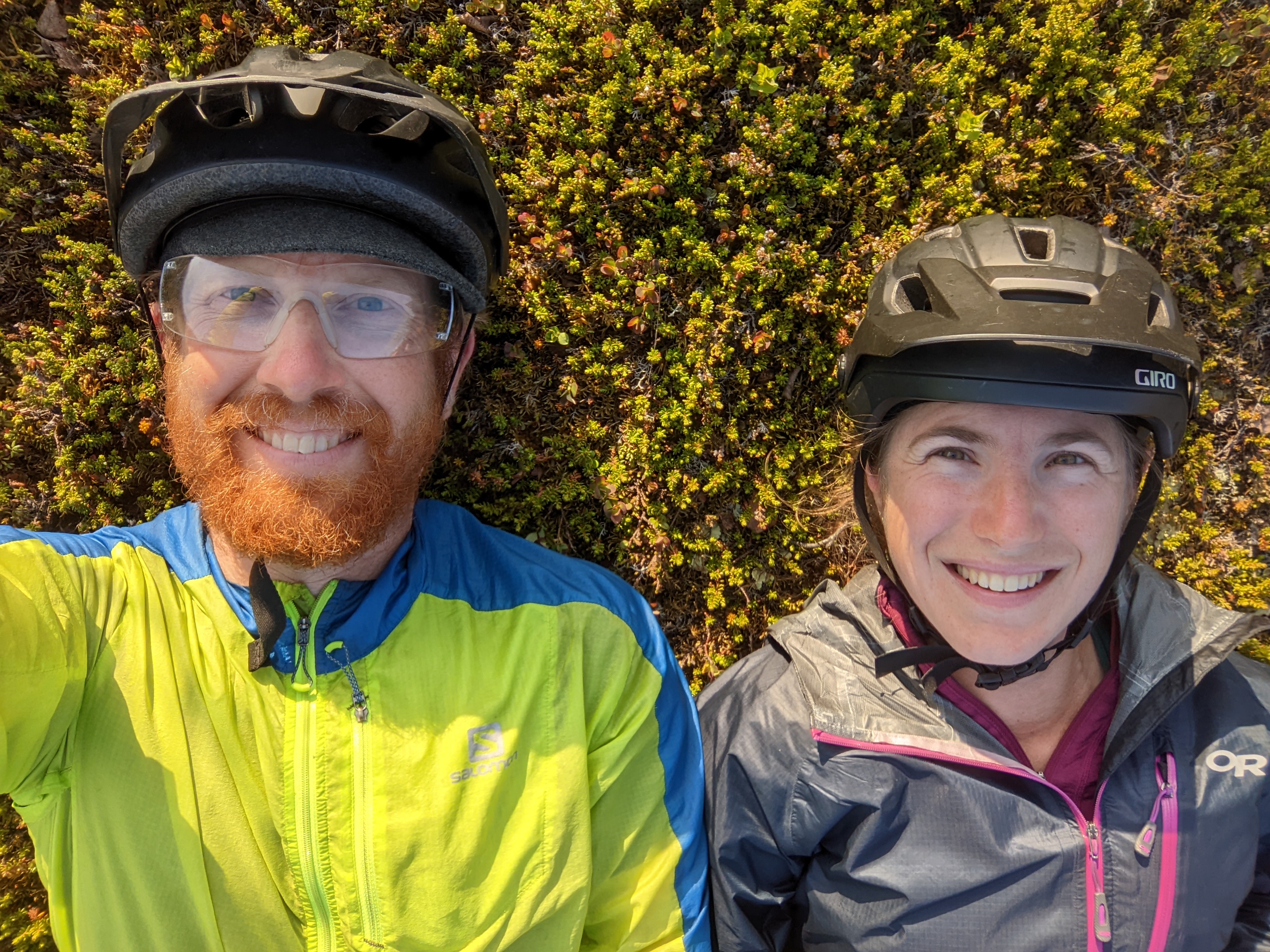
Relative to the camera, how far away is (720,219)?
356 centimetres

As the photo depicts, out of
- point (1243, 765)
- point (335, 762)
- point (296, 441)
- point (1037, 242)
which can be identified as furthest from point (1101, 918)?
point (296, 441)

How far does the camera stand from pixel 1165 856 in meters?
2.48

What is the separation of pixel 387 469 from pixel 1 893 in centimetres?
A: 340

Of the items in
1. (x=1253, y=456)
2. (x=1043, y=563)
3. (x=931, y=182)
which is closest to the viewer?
(x=1043, y=563)

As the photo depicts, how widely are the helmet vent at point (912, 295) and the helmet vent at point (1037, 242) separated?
1.34 feet

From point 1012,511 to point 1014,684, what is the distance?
35.2 inches

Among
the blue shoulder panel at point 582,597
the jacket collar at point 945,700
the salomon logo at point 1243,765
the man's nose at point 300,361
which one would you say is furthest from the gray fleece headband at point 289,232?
the salomon logo at point 1243,765

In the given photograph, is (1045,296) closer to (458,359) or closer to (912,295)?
(912,295)

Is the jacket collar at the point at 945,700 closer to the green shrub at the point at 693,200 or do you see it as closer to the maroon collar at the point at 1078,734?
the maroon collar at the point at 1078,734

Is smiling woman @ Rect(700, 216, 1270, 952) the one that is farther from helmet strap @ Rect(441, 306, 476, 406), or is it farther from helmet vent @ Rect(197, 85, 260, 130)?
helmet vent @ Rect(197, 85, 260, 130)

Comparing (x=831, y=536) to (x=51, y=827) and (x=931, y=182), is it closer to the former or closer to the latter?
(x=931, y=182)

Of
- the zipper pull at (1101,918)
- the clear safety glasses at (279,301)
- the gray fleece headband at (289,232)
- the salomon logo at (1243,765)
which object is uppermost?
the gray fleece headband at (289,232)

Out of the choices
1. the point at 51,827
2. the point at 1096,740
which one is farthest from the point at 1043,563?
the point at 51,827

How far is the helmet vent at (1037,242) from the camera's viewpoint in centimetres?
286
